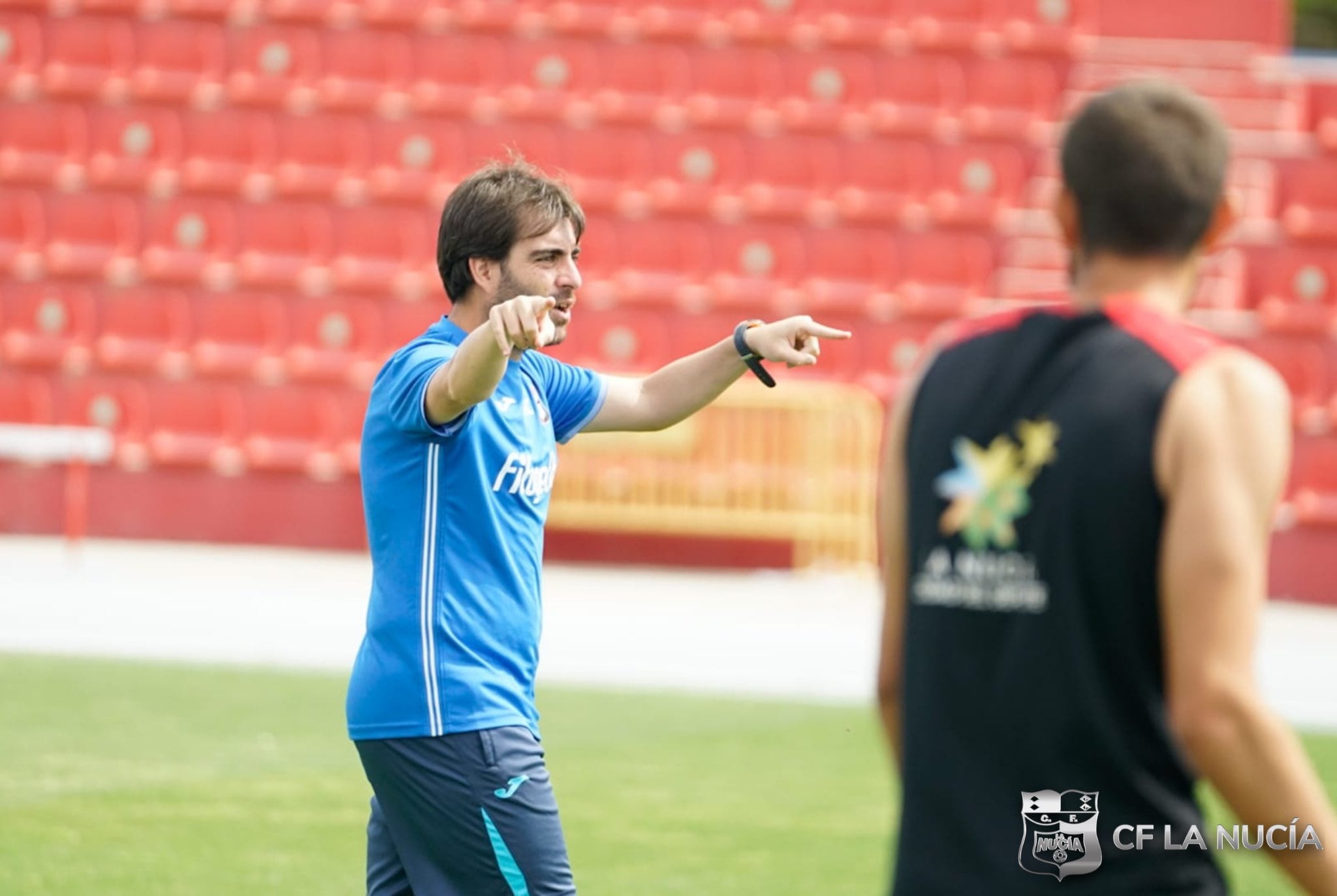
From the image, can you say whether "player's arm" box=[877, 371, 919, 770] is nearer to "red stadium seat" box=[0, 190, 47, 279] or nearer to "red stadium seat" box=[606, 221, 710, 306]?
"red stadium seat" box=[606, 221, 710, 306]

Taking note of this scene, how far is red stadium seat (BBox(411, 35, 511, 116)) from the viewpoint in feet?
56.2

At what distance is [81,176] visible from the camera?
1700 centimetres

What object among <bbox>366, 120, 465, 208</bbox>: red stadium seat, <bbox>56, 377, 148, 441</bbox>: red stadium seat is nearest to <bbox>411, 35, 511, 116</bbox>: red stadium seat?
<bbox>366, 120, 465, 208</bbox>: red stadium seat

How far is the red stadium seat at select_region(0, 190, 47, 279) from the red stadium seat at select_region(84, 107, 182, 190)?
63 cm

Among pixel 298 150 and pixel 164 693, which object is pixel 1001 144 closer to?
pixel 298 150

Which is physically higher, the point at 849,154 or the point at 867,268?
the point at 849,154

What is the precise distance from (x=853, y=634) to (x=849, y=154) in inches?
244

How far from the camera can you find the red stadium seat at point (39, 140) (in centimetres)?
1705

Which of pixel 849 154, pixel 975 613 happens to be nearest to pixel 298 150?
pixel 849 154

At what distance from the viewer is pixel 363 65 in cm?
1736

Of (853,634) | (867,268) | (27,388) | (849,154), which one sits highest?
(849,154)

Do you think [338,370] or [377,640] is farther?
[338,370]

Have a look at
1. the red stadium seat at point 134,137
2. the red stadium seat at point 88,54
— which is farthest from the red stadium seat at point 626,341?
the red stadium seat at point 88,54

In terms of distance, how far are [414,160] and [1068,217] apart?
49.7ft
